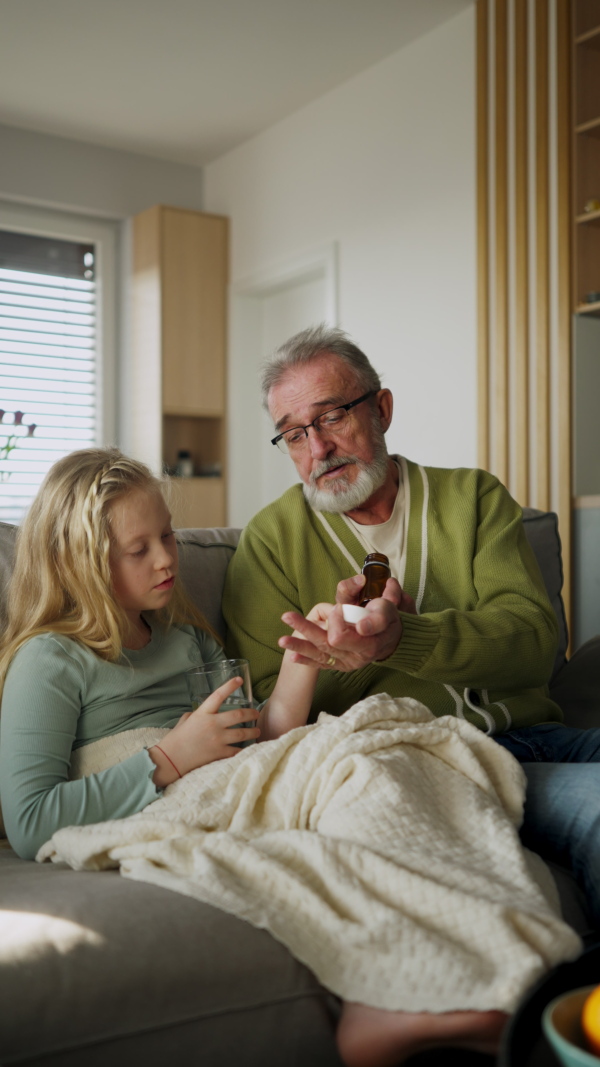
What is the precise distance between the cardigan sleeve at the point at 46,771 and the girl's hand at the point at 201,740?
1.0 inches

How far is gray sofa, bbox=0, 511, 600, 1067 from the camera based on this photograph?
924 millimetres

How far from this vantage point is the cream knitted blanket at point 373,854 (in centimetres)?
96

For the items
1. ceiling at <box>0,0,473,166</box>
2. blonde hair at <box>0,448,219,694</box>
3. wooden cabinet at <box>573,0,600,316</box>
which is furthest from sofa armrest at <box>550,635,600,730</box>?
ceiling at <box>0,0,473,166</box>

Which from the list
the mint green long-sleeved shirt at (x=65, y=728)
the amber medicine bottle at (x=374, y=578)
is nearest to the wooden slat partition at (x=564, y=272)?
the amber medicine bottle at (x=374, y=578)

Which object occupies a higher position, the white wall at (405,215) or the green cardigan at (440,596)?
the white wall at (405,215)

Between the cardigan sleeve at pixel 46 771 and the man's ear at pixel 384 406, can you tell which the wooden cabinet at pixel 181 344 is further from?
the cardigan sleeve at pixel 46 771

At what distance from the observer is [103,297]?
5.55m

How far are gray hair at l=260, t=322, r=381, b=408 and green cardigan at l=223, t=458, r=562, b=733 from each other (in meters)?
0.19

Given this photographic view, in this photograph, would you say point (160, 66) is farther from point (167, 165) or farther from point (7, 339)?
point (7, 339)

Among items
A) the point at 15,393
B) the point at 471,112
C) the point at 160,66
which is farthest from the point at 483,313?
the point at 15,393

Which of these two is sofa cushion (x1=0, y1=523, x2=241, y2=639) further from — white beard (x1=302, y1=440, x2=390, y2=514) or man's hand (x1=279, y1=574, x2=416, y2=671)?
man's hand (x1=279, y1=574, x2=416, y2=671)

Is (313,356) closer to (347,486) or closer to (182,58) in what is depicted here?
(347,486)

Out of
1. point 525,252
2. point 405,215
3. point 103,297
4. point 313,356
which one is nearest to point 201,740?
point 313,356

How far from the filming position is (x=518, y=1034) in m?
0.79
